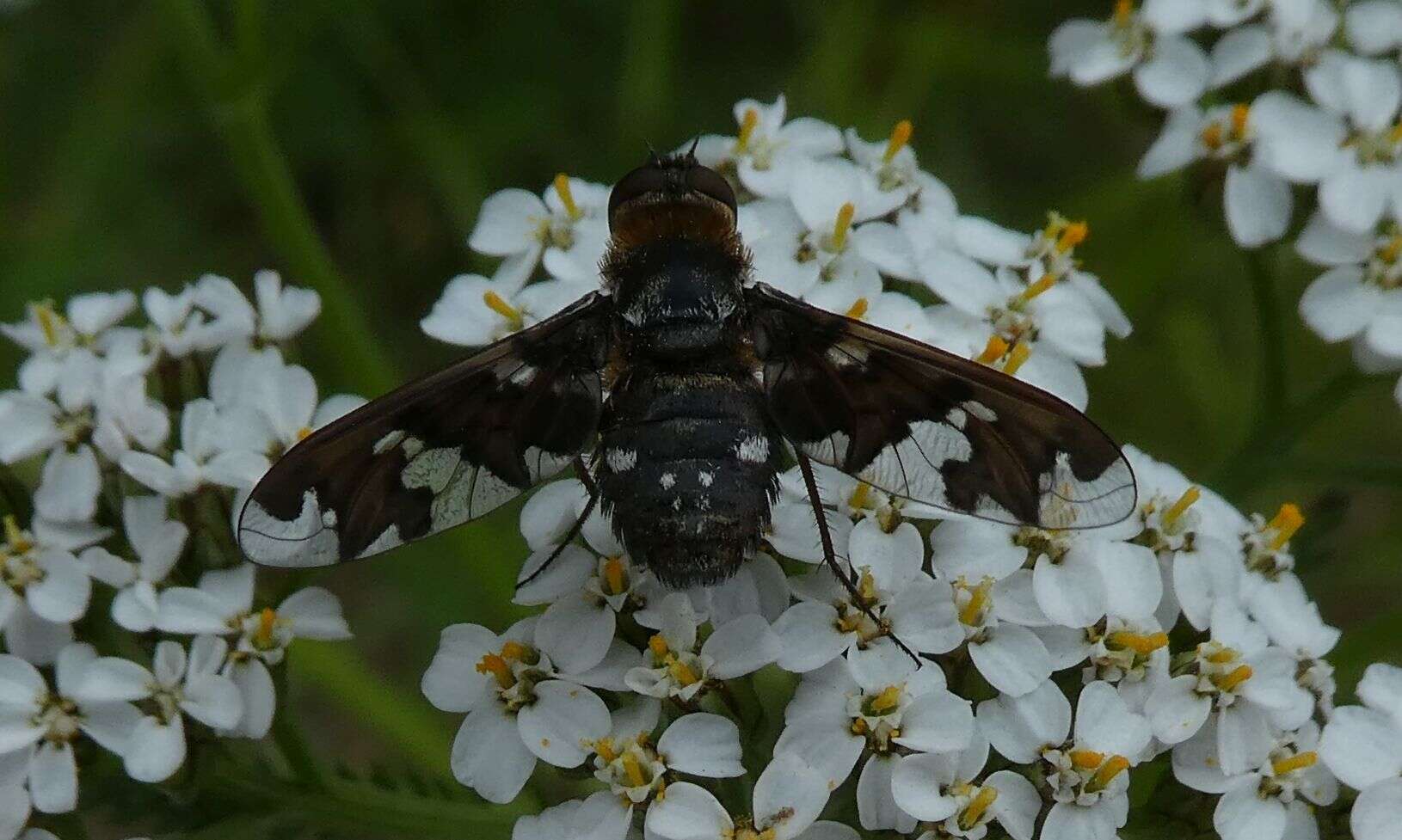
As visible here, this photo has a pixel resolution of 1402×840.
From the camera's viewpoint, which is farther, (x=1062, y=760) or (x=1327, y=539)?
(x=1327, y=539)

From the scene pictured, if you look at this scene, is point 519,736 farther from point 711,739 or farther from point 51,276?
point 51,276

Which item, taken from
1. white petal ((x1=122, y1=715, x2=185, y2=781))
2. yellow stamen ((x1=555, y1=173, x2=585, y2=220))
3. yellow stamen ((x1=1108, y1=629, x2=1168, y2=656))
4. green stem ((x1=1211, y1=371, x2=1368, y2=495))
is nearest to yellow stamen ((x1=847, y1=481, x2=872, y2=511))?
yellow stamen ((x1=1108, y1=629, x2=1168, y2=656))

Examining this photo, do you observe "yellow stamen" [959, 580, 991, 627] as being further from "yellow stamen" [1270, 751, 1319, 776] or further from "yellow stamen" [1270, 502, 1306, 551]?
"yellow stamen" [1270, 502, 1306, 551]

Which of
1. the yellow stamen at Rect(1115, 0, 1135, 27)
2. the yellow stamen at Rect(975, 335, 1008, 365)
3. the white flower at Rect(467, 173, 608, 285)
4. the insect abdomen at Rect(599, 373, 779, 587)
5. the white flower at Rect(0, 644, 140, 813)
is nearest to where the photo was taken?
the insect abdomen at Rect(599, 373, 779, 587)

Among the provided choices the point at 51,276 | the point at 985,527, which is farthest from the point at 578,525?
the point at 51,276

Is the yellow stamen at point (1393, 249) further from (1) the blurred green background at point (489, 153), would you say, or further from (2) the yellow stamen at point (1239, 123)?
(1) the blurred green background at point (489, 153)

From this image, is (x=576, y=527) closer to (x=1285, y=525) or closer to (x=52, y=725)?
(x=52, y=725)
